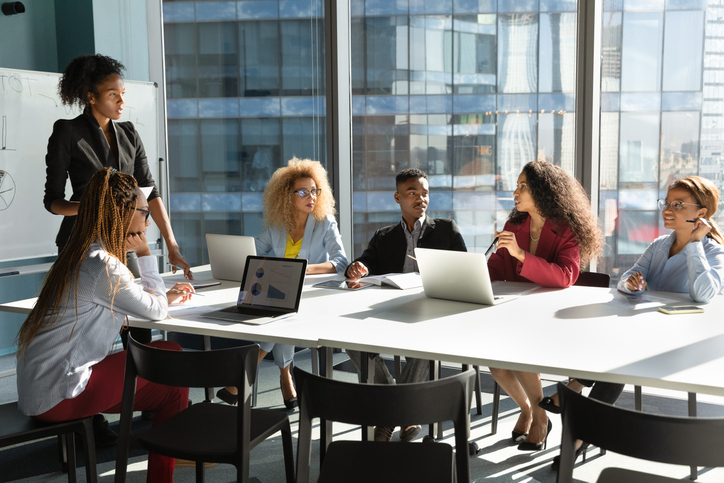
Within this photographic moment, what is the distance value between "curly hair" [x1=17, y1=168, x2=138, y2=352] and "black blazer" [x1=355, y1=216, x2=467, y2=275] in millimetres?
1357

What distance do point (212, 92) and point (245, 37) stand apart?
46 cm

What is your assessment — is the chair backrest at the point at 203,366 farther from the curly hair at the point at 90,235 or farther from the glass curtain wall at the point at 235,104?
the glass curtain wall at the point at 235,104

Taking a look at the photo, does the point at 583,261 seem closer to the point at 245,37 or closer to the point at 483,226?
the point at 483,226

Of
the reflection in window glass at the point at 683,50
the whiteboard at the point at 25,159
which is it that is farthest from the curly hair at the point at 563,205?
the whiteboard at the point at 25,159

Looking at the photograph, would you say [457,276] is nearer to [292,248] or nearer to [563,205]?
[563,205]

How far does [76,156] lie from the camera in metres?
3.07

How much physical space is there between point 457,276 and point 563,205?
78cm

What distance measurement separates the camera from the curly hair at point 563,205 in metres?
2.78

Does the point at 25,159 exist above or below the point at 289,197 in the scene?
above

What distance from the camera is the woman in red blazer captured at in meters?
2.66

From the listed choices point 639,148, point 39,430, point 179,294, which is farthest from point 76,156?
point 639,148

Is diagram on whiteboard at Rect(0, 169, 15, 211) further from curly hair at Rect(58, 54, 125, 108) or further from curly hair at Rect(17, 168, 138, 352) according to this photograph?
A: curly hair at Rect(17, 168, 138, 352)

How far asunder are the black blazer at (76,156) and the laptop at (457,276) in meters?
1.74

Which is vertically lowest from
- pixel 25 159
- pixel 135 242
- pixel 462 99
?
pixel 135 242
